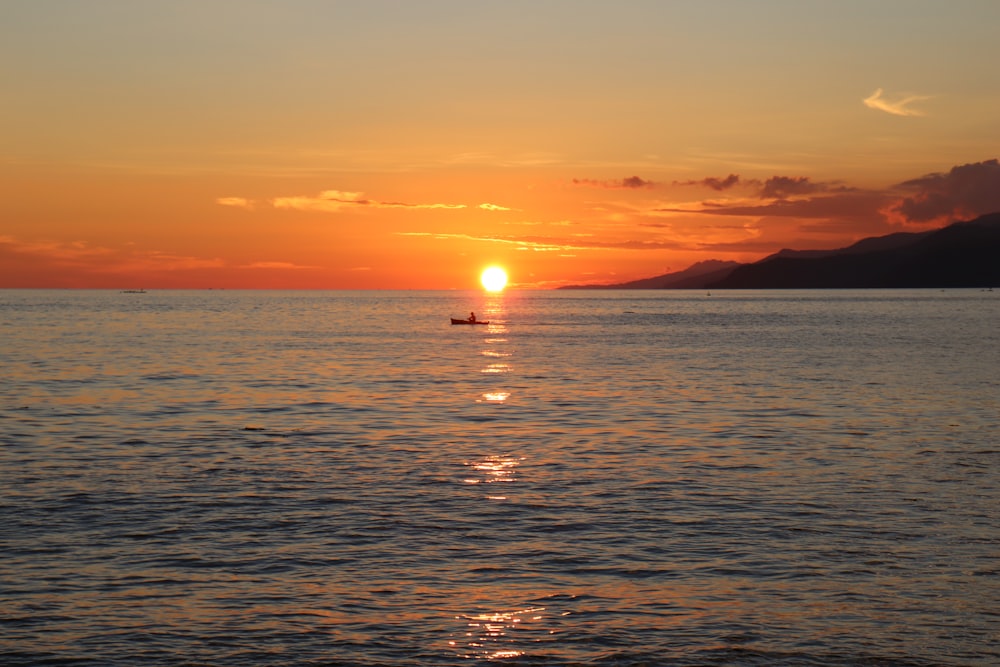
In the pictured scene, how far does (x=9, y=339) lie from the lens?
389ft

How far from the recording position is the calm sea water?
16.5 m

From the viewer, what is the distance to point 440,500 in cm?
2741

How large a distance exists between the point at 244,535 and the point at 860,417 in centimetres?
3241

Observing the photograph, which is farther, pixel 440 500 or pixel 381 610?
pixel 440 500

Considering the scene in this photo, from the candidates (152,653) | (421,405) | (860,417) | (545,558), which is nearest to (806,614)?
(545,558)

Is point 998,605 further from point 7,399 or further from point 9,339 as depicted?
point 9,339

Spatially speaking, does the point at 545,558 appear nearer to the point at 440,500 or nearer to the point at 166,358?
the point at 440,500

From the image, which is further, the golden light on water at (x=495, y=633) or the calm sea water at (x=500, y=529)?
the calm sea water at (x=500, y=529)

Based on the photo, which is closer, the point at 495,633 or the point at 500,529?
the point at 495,633

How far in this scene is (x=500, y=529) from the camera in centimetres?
2397

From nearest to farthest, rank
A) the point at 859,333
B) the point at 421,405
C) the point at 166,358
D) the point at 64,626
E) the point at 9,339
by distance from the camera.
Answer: the point at 64,626 → the point at 421,405 → the point at 166,358 → the point at 9,339 → the point at 859,333

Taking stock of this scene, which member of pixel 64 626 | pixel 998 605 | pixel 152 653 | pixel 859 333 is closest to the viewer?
pixel 152 653

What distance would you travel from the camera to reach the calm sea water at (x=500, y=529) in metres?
16.5

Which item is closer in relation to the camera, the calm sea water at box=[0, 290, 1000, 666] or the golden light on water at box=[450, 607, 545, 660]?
the golden light on water at box=[450, 607, 545, 660]
